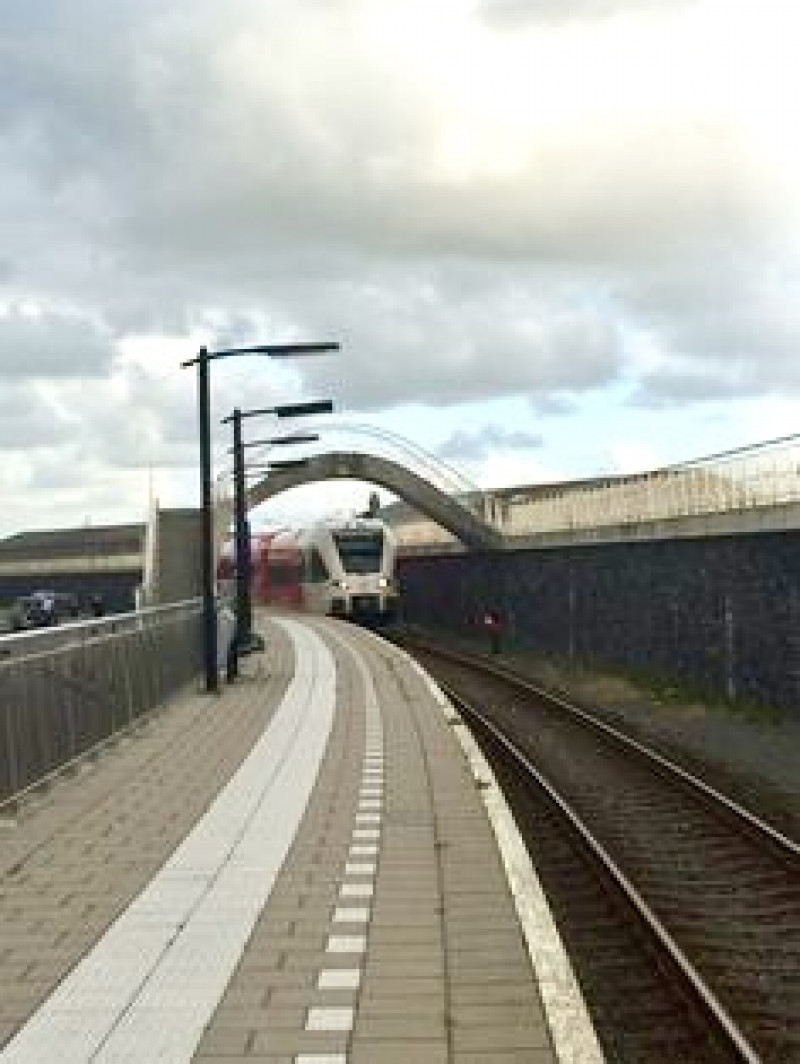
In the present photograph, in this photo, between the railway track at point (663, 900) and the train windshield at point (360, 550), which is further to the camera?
the train windshield at point (360, 550)

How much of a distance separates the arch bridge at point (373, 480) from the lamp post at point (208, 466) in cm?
4350

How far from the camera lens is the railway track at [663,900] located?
8445 millimetres

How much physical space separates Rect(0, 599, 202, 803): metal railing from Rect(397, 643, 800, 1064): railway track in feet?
14.2

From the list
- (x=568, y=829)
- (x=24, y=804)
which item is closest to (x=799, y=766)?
(x=568, y=829)

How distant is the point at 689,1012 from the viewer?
8.66 metres

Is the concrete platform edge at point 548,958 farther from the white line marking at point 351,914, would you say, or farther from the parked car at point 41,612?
the parked car at point 41,612

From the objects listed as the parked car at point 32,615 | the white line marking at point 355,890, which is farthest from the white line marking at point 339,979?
the parked car at point 32,615

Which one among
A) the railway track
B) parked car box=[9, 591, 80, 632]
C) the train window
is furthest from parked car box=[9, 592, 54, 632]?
the railway track

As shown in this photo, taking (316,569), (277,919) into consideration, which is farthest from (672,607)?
(316,569)

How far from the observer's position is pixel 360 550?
66.7 metres

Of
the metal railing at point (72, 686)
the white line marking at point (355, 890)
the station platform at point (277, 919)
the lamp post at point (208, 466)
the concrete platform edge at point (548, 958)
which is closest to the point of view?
the concrete platform edge at point (548, 958)

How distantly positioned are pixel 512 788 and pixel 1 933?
11452mm

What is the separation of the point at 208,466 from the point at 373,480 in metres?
52.5

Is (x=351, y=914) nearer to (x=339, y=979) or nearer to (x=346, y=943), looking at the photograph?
(x=346, y=943)
